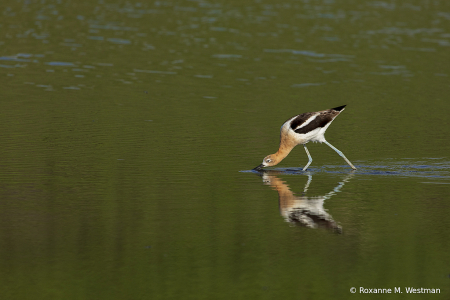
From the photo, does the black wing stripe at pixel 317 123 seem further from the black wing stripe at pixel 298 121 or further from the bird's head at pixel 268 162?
the bird's head at pixel 268 162

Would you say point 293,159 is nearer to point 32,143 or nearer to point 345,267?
point 32,143

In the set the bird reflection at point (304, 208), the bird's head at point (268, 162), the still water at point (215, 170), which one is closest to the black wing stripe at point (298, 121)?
the bird's head at point (268, 162)

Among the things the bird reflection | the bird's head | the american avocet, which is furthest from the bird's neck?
the bird reflection

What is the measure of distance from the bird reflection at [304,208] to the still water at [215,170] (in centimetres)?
5

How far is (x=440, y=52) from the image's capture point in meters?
32.6

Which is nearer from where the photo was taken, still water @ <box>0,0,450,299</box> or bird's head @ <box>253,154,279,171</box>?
still water @ <box>0,0,450,299</box>

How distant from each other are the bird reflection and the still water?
0.15 ft

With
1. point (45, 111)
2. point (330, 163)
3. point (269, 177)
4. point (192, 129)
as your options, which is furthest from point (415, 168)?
point (45, 111)

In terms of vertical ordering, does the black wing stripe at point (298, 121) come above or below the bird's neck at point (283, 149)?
above

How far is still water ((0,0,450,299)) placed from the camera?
9.20 metres

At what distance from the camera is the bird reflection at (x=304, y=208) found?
1101cm

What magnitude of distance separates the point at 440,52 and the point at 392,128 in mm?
14638

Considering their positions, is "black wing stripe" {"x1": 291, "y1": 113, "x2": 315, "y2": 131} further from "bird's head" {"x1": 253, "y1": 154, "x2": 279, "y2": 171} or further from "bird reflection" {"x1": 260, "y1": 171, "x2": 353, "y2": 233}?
"bird reflection" {"x1": 260, "y1": 171, "x2": 353, "y2": 233}

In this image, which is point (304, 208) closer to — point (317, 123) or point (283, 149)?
point (283, 149)
